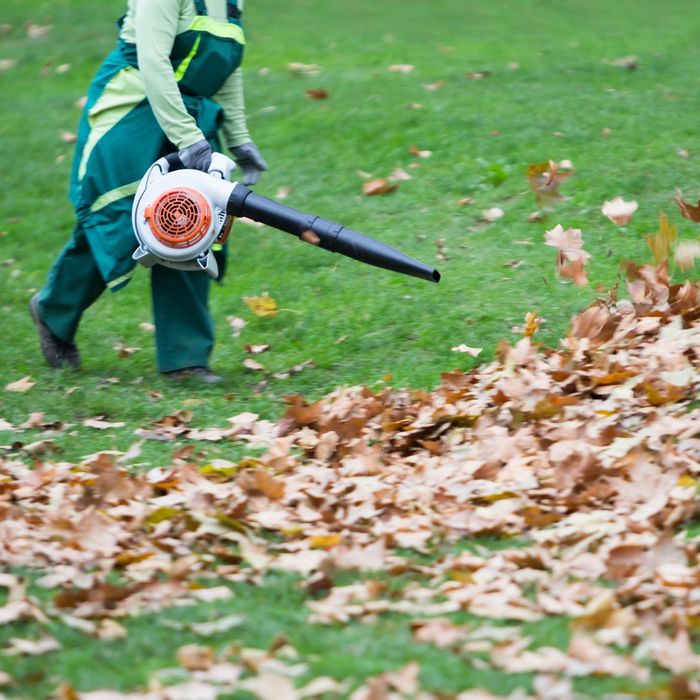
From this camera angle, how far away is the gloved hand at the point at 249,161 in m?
5.37

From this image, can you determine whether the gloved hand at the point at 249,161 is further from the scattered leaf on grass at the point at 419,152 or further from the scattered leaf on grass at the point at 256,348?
the scattered leaf on grass at the point at 419,152

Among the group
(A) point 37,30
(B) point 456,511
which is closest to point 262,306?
(B) point 456,511

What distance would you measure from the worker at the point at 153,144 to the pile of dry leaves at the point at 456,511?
2.33 ft

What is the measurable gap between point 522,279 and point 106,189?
2.10 metres

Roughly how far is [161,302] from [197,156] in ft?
2.35

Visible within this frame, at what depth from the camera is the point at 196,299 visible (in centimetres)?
523

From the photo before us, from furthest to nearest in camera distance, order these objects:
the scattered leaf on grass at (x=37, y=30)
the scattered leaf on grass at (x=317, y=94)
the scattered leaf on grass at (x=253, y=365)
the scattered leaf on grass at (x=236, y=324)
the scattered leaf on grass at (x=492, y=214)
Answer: the scattered leaf on grass at (x=37, y=30) < the scattered leaf on grass at (x=317, y=94) < the scattered leaf on grass at (x=492, y=214) < the scattered leaf on grass at (x=236, y=324) < the scattered leaf on grass at (x=253, y=365)

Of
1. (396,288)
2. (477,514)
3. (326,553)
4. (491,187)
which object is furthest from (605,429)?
(491,187)

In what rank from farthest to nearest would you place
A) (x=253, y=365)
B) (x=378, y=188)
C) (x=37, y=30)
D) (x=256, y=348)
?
(x=37, y=30) → (x=378, y=188) → (x=256, y=348) → (x=253, y=365)

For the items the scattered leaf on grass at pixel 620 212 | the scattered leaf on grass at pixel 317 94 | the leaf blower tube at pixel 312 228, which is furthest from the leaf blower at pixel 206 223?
the scattered leaf on grass at pixel 317 94

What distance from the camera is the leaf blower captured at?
462cm

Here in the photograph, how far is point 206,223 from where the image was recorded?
15.2 ft

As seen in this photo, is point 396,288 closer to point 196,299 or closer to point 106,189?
point 196,299

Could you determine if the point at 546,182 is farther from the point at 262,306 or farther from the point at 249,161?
the point at 262,306
